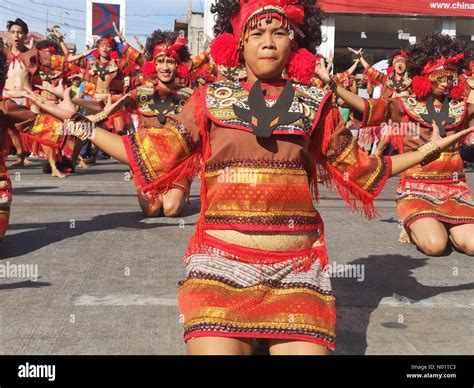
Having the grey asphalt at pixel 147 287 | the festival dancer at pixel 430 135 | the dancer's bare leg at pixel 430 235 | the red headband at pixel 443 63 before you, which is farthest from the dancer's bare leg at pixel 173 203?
the red headband at pixel 443 63

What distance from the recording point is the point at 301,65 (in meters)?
3.72

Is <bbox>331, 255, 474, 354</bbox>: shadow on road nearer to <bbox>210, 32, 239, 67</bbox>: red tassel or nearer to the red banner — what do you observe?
<bbox>210, 32, 239, 67</bbox>: red tassel

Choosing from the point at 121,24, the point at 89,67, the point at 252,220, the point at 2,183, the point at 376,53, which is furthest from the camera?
the point at 376,53

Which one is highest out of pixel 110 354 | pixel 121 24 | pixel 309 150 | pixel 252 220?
pixel 121 24

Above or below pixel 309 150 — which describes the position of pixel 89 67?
above

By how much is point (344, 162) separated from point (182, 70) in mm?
5102

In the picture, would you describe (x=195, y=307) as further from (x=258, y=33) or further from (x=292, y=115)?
(x=258, y=33)

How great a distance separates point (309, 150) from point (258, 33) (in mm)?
665

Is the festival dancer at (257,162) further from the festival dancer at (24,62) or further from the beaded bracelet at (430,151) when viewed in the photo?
the festival dancer at (24,62)

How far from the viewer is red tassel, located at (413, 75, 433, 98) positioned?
6336mm

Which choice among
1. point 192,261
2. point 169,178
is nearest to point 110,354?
point 192,261

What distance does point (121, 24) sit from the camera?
17.9 m

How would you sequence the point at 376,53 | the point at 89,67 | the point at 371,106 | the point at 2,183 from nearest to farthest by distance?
the point at 371,106 → the point at 2,183 → the point at 89,67 → the point at 376,53
